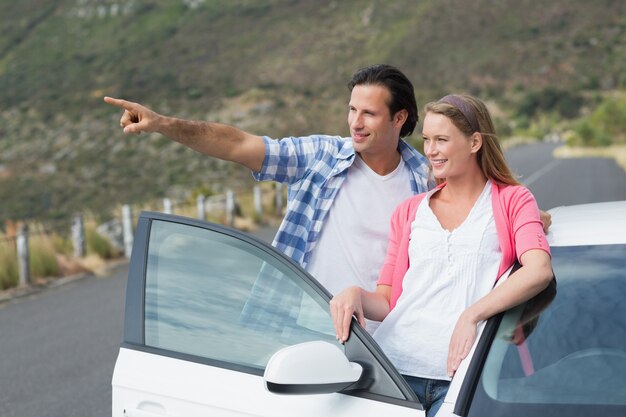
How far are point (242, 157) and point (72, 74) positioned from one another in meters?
96.4

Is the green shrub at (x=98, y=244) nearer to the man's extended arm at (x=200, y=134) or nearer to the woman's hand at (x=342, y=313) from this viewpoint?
the man's extended arm at (x=200, y=134)

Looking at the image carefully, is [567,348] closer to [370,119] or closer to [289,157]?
[370,119]

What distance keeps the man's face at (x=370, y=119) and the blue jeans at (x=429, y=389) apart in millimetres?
981

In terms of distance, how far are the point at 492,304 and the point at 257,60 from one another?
94.0m

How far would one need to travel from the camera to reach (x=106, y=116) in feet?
252

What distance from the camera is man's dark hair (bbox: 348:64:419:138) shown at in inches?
134

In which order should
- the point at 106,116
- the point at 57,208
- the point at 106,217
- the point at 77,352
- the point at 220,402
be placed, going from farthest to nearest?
the point at 106,116, the point at 57,208, the point at 106,217, the point at 77,352, the point at 220,402

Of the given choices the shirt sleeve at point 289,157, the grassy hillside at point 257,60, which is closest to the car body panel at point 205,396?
the shirt sleeve at point 289,157

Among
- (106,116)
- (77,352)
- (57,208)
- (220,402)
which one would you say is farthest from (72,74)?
(220,402)

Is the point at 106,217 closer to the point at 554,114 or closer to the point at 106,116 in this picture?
the point at 106,116

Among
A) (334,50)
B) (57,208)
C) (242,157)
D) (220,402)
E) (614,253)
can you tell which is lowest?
(57,208)

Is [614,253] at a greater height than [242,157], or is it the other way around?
[242,157]

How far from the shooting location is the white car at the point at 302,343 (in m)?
2.37

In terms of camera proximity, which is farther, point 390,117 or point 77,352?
point 77,352
